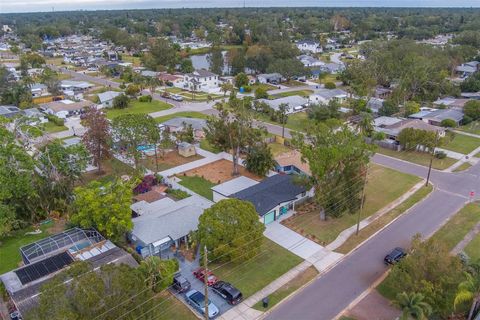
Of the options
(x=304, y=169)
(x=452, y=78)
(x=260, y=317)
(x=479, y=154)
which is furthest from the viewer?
(x=452, y=78)

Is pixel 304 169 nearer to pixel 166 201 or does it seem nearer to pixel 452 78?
pixel 166 201

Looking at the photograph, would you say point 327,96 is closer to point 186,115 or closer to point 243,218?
point 186,115

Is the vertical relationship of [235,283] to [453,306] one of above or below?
below

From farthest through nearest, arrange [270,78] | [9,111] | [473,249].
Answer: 1. [270,78]
2. [9,111]
3. [473,249]

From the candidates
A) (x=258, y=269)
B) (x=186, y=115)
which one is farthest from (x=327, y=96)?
(x=258, y=269)

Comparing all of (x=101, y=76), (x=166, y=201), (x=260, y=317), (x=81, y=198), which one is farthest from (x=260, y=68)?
(x=260, y=317)

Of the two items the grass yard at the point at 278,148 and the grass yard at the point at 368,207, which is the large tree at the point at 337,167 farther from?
the grass yard at the point at 278,148

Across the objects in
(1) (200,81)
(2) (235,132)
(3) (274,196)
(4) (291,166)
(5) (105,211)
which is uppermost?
(2) (235,132)
